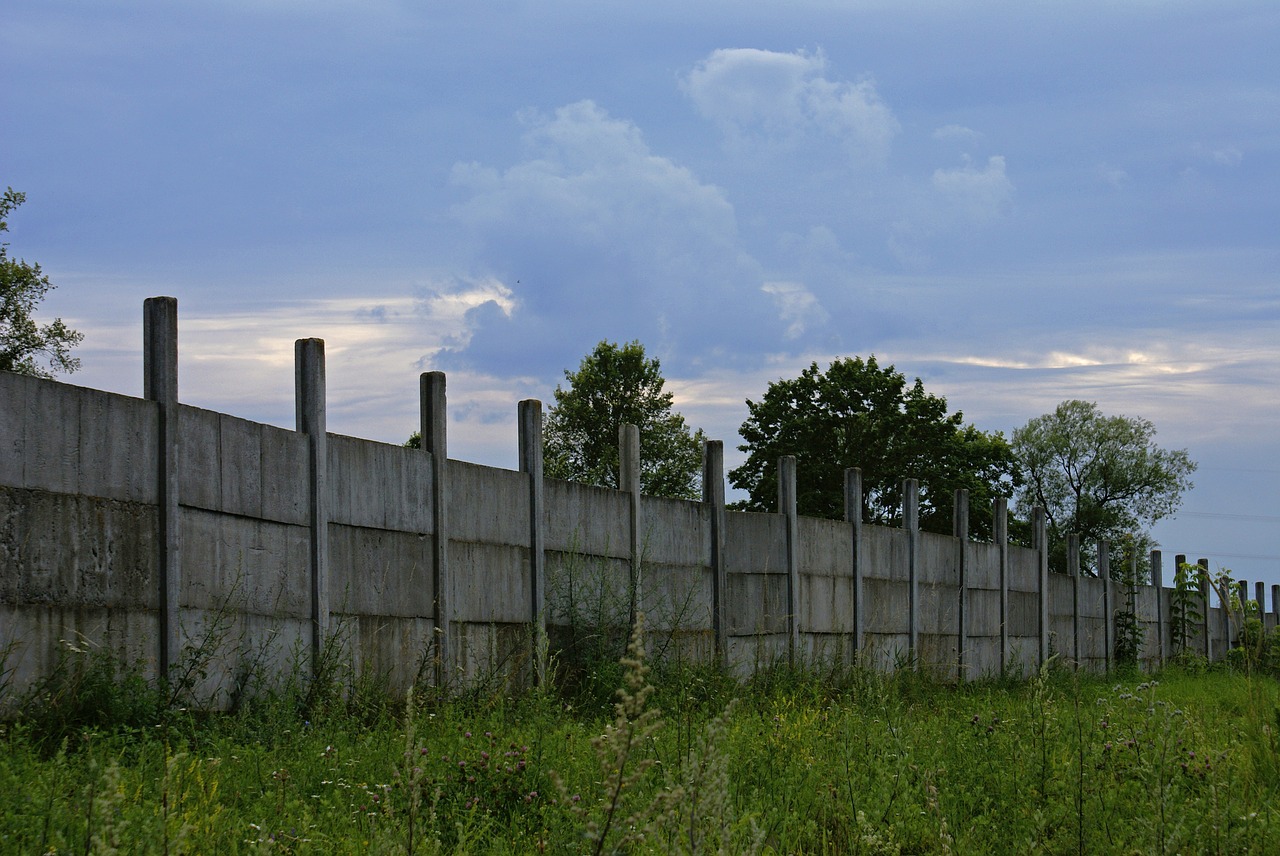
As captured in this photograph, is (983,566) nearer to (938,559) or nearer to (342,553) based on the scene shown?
(938,559)

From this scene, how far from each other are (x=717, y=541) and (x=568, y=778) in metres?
4.98

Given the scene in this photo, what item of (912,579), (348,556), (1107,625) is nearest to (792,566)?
(912,579)

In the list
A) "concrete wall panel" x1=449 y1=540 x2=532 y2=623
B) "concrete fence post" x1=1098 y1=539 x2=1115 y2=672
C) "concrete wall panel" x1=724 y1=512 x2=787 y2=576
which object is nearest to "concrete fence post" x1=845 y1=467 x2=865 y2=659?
"concrete wall panel" x1=724 y1=512 x2=787 y2=576

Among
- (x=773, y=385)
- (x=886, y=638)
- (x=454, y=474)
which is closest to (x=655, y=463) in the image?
(x=773, y=385)

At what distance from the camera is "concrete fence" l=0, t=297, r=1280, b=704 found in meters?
5.52

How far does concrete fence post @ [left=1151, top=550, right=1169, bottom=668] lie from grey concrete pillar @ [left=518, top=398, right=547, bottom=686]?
16313 mm

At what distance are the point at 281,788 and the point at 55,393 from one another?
232 centimetres

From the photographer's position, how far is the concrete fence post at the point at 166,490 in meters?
5.91

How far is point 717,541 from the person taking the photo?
Answer: 10.0 meters

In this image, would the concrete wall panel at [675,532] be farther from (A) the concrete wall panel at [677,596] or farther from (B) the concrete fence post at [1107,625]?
(B) the concrete fence post at [1107,625]

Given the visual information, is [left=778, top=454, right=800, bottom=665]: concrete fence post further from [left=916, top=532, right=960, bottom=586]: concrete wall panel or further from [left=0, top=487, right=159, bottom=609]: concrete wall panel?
[left=0, top=487, right=159, bottom=609]: concrete wall panel

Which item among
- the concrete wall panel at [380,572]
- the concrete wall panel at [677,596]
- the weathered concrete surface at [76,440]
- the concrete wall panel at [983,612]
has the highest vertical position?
the weathered concrete surface at [76,440]

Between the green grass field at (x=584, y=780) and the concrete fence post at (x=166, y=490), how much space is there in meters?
0.35

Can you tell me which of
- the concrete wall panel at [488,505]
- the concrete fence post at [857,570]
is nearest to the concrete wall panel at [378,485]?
the concrete wall panel at [488,505]
